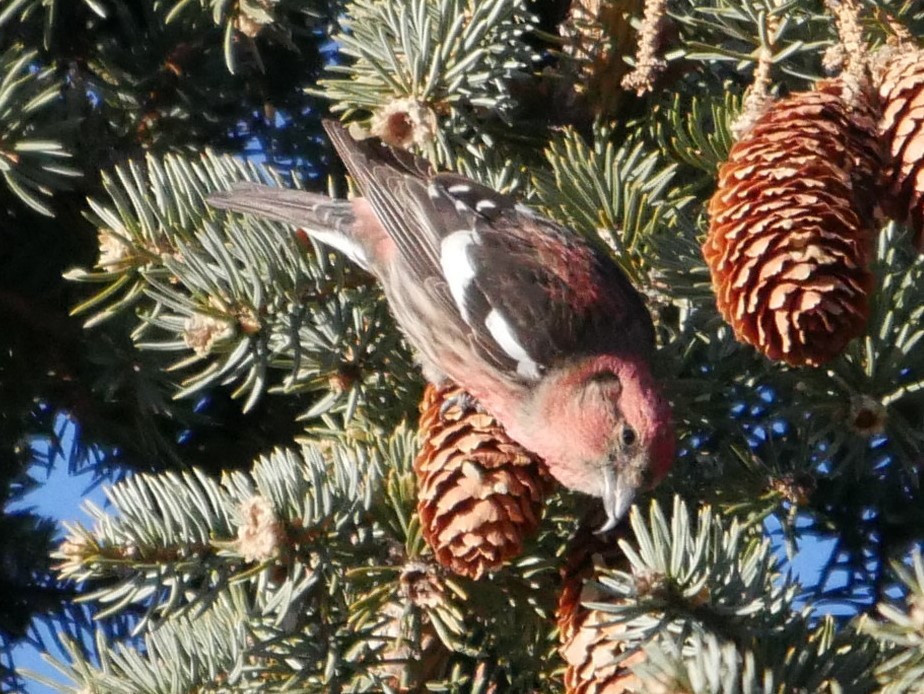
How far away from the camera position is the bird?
2107 mm

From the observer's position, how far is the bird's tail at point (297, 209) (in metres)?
2.07

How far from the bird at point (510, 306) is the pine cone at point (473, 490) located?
81mm

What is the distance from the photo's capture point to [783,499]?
6.31 ft

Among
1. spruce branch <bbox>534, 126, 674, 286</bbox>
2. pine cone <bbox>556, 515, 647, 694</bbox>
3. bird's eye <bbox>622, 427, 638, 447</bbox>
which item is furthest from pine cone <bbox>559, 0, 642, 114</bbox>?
pine cone <bbox>556, 515, 647, 694</bbox>

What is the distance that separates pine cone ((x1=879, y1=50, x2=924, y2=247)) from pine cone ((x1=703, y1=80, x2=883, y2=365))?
0.09 feet

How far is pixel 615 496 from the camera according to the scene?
2.01 meters

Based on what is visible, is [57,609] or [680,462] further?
[57,609]

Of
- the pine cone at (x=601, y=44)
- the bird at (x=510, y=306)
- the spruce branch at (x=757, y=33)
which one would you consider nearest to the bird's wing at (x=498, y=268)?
the bird at (x=510, y=306)

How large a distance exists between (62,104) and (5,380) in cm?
52

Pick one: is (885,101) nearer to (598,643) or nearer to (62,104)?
(598,643)

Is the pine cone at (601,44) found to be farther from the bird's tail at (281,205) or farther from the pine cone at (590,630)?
the pine cone at (590,630)

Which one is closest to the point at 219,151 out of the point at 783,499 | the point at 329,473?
the point at 329,473

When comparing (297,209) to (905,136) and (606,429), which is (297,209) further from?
(905,136)

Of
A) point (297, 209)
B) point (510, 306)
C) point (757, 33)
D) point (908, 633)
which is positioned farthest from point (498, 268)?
point (908, 633)
